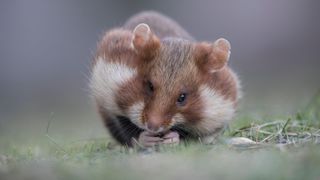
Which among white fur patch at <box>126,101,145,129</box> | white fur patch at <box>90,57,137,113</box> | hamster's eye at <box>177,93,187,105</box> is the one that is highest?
white fur patch at <box>90,57,137,113</box>

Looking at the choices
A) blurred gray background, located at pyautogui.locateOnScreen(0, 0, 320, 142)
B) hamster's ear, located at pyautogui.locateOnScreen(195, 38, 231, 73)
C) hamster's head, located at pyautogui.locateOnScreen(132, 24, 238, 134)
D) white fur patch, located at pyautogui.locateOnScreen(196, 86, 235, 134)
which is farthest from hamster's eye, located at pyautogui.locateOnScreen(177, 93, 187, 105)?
blurred gray background, located at pyautogui.locateOnScreen(0, 0, 320, 142)

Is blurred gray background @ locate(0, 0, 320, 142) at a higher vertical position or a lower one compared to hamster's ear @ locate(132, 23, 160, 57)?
higher

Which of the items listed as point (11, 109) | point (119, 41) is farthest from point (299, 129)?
point (11, 109)

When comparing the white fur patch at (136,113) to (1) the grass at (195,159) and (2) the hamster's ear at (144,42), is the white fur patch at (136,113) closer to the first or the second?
(1) the grass at (195,159)

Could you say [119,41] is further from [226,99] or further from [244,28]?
[244,28]

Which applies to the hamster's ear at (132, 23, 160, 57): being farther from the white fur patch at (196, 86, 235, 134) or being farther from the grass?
the grass

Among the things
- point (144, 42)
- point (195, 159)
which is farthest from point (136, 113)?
point (195, 159)

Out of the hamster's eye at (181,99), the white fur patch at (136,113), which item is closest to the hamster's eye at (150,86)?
the white fur patch at (136,113)

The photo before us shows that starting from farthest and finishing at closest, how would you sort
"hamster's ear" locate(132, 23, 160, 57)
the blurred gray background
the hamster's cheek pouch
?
the blurred gray background < "hamster's ear" locate(132, 23, 160, 57) < the hamster's cheek pouch
